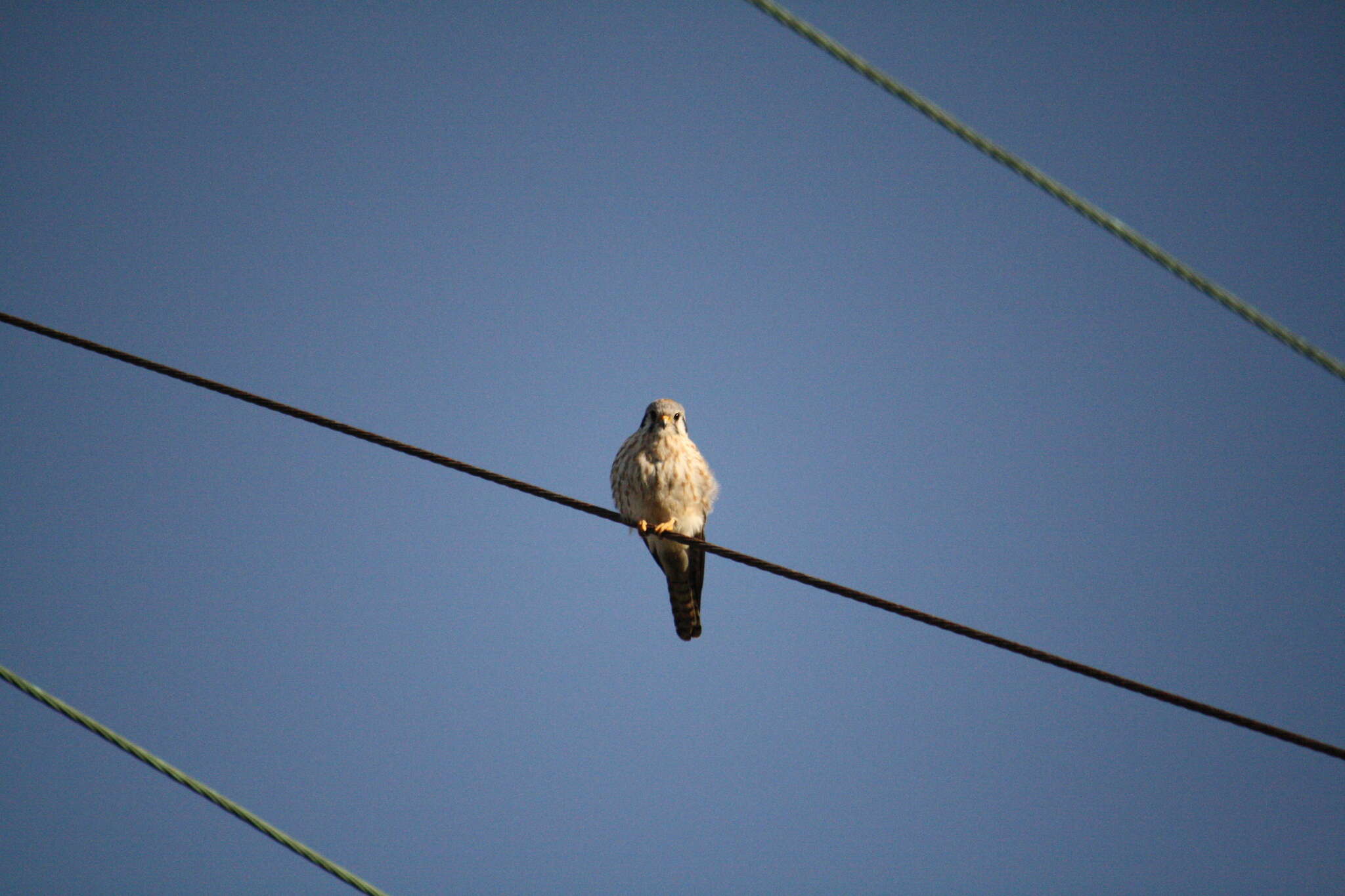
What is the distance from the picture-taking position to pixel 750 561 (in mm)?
4051

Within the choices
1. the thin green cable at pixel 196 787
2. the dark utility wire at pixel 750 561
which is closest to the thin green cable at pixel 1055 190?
the dark utility wire at pixel 750 561

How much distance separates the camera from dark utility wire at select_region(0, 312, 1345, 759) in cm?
324

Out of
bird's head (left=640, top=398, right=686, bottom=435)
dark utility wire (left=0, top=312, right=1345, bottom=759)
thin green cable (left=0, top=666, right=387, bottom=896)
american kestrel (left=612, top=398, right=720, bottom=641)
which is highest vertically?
bird's head (left=640, top=398, right=686, bottom=435)

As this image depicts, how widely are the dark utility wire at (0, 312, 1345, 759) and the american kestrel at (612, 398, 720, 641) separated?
8.86 ft

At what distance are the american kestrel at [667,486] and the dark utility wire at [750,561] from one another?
106 inches

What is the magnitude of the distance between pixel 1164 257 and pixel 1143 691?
1.51 m

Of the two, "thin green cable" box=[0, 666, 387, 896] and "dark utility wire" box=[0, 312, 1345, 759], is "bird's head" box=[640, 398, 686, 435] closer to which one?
"dark utility wire" box=[0, 312, 1345, 759]

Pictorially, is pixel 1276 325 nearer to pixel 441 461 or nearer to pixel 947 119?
pixel 947 119

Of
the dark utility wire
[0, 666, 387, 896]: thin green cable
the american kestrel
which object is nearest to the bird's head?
the american kestrel

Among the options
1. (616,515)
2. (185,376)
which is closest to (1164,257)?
(616,515)

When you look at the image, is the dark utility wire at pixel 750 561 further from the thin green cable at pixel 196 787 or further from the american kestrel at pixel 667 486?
the american kestrel at pixel 667 486

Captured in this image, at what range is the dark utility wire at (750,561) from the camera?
3244mm

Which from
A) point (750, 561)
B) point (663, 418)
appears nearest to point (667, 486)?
point (663, 418)

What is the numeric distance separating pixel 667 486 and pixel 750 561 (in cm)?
314
